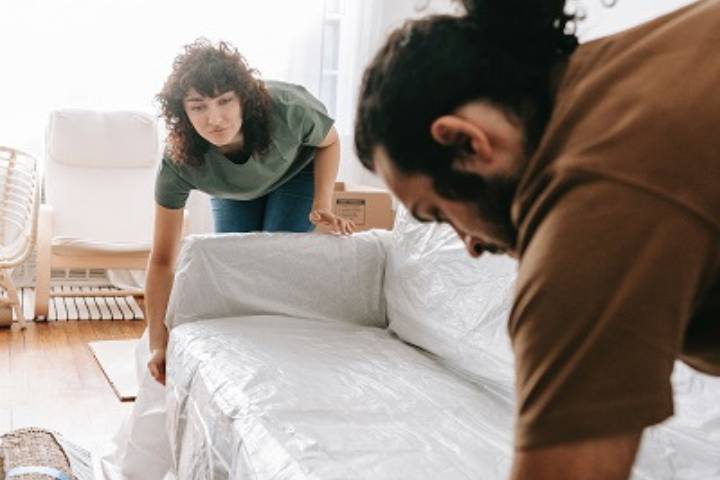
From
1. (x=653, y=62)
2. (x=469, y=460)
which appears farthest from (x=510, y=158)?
(x=469, y=460)

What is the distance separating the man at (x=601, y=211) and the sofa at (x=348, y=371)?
789 mm

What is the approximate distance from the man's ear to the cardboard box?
2304 mm

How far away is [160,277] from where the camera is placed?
215 cm

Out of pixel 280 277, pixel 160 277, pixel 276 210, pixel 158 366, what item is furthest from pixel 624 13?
pixel 158 366

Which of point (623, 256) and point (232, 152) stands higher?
point (623, 256)

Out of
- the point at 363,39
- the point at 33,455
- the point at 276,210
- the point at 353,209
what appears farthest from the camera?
the point at 363,39

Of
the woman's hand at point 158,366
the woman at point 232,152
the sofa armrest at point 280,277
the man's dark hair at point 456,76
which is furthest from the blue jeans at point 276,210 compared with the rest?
the man's dark hair at point 456,76

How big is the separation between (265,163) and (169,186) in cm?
24

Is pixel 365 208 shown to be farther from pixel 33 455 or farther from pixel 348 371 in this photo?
pixel 33 455

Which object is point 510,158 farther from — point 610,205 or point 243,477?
point 243,477

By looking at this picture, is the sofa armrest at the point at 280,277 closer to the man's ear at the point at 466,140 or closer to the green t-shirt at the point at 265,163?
the green t-shirt at the point at 265,163

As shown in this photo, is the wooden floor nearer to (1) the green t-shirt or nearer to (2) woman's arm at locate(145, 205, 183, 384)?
(2) woman's arm at locate(145, 205, 183, 384)

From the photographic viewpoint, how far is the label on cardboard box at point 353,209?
2.96 metres

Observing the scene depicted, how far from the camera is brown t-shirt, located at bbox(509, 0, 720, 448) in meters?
0.51
